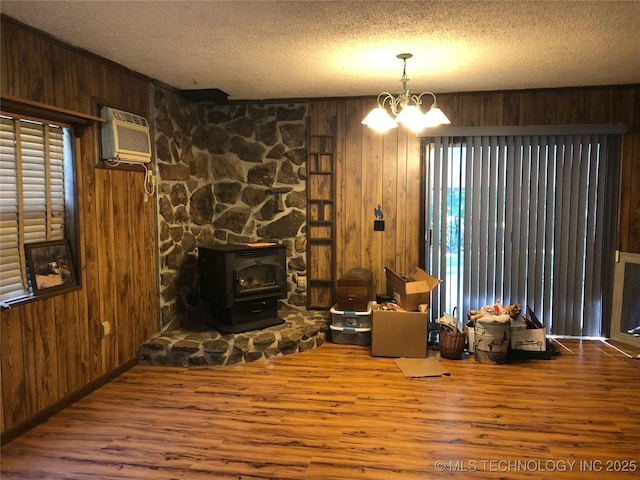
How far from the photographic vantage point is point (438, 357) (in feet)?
13.9

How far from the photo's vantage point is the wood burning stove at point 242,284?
4311mm

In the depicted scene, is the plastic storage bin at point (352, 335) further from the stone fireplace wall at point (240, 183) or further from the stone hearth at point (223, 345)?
the stone fireplace wall at point (240, 183)

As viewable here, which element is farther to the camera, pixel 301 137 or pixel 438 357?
pixel 301 137

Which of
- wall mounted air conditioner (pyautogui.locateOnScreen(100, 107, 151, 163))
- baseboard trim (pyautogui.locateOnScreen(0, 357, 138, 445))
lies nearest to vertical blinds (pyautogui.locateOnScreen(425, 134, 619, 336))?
wall mounted air conditioner (pyautogui.locateOnScreen(100, 107, 151, 163))

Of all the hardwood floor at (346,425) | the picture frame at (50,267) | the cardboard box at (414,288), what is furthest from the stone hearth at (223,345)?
the picture frame at (50,267)

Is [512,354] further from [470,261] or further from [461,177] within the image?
[461,177]

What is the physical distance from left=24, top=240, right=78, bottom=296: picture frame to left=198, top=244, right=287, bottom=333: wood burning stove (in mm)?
1268

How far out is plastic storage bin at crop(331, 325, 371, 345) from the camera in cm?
456

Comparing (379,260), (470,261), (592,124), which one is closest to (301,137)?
(379,260)

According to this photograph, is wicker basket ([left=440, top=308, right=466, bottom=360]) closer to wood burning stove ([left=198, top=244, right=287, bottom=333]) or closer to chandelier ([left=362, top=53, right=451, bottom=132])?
wood burning stove ([left=198, top=244, right=287, bottom=333])

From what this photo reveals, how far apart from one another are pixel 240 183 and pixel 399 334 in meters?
2.24

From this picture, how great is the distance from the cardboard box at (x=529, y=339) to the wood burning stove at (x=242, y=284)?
2040mm

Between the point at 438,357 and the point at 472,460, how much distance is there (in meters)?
1.64

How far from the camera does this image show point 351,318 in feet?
15.0
